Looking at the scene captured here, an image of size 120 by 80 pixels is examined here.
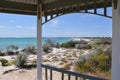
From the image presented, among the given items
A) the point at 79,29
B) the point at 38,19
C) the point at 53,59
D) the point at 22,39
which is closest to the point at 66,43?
the point at 53,59

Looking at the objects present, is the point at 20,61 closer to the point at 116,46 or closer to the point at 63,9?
the point at 63,9

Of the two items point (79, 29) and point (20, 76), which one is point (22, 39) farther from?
point (20, 76)

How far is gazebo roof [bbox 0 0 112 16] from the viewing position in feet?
9.07

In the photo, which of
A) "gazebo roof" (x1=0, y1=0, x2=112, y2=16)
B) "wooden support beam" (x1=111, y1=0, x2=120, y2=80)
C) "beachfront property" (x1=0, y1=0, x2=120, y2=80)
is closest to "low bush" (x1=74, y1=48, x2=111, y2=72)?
"beachfront property" (x1=0, y1=0, x2=120, y2=80)

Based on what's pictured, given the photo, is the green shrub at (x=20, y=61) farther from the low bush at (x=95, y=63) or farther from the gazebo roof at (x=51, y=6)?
the gazebo roof at (x=51, y=6)

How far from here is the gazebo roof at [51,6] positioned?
2763 millimetres

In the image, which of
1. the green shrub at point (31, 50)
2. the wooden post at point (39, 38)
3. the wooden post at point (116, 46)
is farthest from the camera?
the green shrub at point (31, 50)

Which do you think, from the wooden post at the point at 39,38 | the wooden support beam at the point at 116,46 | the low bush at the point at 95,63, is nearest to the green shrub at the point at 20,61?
the low bush at the point at 95,63

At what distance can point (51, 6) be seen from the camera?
3.48 m

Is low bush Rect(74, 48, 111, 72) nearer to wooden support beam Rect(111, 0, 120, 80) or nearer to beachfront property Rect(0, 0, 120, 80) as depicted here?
beachfront property Rect(0, 0, 120, 80)

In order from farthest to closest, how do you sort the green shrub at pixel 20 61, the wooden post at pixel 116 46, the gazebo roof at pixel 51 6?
1. the green shrub at pixel 20 61
2. the gazebo roof at pixel 51 6
3. the wooden post at pixel 116 46

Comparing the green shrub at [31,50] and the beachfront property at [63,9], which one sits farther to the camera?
the green shrub at [31,50]

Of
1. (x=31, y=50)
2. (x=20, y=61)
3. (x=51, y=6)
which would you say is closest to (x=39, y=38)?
(x=51, y=6)

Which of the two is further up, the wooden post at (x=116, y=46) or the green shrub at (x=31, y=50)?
the wooden post at (x=116, y=46)
